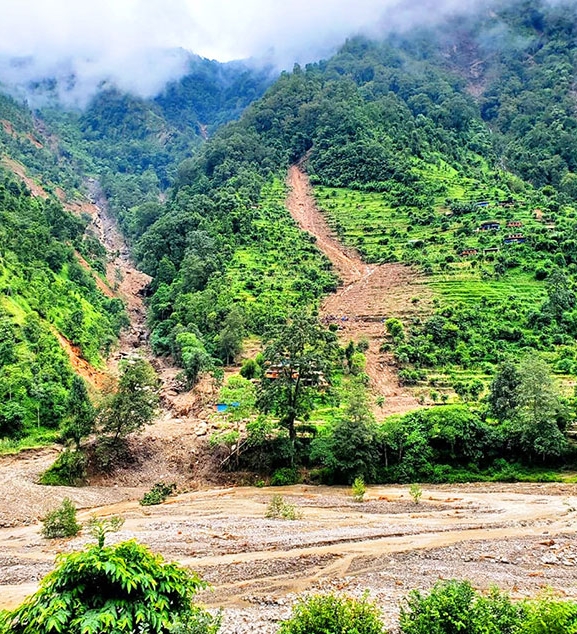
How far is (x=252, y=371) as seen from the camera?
48938mm

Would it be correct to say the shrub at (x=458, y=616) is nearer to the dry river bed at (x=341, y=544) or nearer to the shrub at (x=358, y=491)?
the dry river bed at (x=341, y=544)

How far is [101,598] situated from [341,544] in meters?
Answer: 18.2

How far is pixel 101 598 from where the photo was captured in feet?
24.9

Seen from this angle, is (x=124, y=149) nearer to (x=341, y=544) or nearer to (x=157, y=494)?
(x=157, y=494)

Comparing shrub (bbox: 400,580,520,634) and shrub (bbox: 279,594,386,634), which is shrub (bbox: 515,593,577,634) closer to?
shrub (bbox: 400,580,520,634)

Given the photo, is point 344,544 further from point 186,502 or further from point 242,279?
point 242,279

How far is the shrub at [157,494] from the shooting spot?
31.7 m

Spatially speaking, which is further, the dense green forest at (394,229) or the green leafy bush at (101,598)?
the dense green forest at (394,229)

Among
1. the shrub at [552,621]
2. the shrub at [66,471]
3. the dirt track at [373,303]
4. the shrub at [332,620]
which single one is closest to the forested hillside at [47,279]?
the shrub at [66,471]

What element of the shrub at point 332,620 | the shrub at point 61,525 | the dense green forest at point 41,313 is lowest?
the shrub at point 61,525

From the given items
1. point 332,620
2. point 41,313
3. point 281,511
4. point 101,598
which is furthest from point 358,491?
point 41,313

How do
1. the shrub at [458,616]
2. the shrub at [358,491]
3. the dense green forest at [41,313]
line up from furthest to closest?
1. the dense green forest at [41,313]
2. the shrub at [358,491]
3. the shrub at [458,616]

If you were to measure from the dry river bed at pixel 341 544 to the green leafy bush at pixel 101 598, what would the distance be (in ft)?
31.7

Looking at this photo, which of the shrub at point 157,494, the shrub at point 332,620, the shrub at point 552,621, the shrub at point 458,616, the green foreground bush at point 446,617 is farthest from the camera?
the shrub at point 157,494
